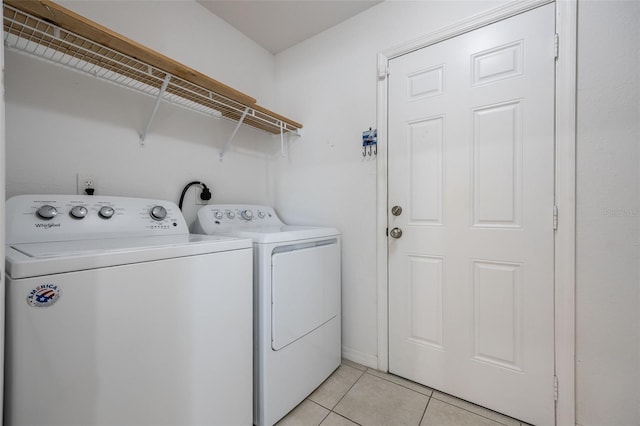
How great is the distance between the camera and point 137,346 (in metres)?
0.81

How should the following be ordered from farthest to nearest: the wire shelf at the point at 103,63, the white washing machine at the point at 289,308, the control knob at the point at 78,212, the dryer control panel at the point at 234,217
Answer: the dryer control panel at the point at 234,217, the white washing machine at the point at 289,308, the control knob at the point at 78,212, the wire shelf at the point at 103,63

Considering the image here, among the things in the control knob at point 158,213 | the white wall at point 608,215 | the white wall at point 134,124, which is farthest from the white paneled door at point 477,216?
the control knob at point 158,213

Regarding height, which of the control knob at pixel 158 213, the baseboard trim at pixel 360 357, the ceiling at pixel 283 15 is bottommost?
the baseboard trim at pixel 360 357

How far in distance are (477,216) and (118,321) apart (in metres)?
1.61

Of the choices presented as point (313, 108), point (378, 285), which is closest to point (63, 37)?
point (313, 108)

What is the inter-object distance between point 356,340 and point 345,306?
0.23 metres

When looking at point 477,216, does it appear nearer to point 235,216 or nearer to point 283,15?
point 235,216

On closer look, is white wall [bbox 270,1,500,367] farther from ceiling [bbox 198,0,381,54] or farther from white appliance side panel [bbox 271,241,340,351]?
white appliance side panel [bbox 271,241,340,351]

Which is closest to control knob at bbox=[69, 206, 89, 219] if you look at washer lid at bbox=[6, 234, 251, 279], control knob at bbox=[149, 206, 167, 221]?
washer lid at bbox=[6, 234, 251, 279]

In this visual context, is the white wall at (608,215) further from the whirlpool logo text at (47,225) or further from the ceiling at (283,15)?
the whirlpool logo text at (47,225)

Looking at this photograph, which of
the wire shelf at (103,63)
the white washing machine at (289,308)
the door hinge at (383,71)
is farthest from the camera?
the door hinge at (383,71)

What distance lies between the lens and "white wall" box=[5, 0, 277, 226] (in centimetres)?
113

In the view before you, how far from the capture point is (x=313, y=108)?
6.58 ft

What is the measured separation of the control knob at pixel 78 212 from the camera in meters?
1.08
